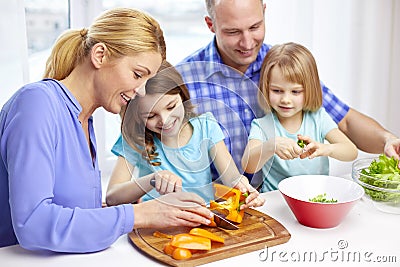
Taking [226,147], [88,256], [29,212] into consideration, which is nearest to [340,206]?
[226,147]

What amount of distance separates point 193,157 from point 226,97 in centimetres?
16

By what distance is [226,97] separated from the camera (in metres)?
1.25

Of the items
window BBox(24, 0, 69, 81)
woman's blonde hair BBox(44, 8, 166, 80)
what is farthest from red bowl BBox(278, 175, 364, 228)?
window BBox(24, 0, 69, 81)

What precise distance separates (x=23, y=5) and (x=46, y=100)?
0.98m

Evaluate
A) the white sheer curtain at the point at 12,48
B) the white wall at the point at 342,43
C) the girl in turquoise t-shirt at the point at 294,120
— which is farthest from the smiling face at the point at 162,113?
the white wall at the point at 342,43

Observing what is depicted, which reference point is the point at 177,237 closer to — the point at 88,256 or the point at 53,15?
the point at 88,256

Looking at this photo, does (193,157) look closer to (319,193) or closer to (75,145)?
(75,145)

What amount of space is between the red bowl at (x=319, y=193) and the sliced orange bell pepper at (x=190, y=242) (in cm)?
26

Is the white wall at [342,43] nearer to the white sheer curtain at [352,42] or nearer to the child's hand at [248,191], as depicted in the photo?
the white sheer curtain at [352,42]

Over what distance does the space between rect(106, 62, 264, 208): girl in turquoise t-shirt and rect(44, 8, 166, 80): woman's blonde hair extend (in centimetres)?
8

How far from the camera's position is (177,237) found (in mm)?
1146

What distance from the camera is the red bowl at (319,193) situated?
4.14 feet

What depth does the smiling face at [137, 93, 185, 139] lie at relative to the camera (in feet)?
3.81

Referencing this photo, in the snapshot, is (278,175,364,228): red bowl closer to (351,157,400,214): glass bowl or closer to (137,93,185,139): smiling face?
(351,157,400,214): glass bowl
